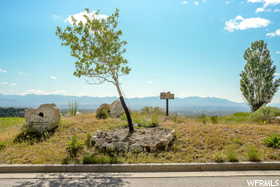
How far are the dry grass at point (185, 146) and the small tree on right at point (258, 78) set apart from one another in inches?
619

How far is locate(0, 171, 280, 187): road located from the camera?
404 centimetres

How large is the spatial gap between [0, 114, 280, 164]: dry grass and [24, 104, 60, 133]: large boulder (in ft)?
1.50

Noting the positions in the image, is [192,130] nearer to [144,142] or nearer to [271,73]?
[144,142]

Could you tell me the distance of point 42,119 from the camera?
313 inches

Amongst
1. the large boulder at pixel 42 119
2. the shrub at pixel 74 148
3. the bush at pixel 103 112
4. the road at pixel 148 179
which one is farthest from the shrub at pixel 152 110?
the road at pixel 148 179

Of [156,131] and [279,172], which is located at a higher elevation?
[156,131]

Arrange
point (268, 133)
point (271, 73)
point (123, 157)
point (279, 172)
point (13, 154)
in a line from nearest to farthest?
1. point (279, 172)
2. point (123, 157)
3. point (13, 154)
4. point (268, 133)
5. point (271, 73)

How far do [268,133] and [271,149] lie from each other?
1.55 m

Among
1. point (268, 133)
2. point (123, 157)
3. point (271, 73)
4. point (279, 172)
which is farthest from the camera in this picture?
point (271, 73)

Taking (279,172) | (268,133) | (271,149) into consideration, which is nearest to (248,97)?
(268,133)

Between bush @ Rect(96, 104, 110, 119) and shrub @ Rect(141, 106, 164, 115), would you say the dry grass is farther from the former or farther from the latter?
shrub @ Rect(141, 106, 164, 115)

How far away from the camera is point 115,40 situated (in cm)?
717

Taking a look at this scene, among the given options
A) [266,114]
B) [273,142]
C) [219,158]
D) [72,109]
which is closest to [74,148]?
[219,158]

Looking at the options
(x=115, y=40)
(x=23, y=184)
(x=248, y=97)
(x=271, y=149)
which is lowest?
(x=23, y=184)
